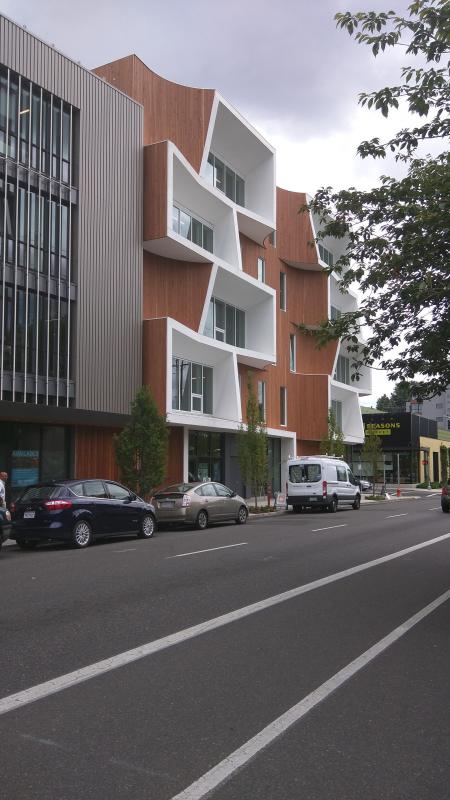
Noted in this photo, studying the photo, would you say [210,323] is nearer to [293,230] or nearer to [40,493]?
[293,230]

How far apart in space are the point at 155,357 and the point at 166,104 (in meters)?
11.2

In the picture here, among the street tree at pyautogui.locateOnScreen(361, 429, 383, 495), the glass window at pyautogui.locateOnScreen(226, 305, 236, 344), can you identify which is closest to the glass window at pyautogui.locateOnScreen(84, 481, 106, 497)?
the glass window at pyautogui.locateOnScreen(226, 305, 236, 344)

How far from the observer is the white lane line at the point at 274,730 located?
3.78m

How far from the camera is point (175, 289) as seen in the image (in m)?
29.6

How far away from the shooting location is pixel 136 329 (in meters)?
26.2

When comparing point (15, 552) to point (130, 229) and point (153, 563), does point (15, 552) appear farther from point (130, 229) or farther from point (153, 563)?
point (130, 229)

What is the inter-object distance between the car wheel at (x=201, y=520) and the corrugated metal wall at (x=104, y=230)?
560cm

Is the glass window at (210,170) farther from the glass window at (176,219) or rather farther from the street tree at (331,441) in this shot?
the street tree at (331,441)

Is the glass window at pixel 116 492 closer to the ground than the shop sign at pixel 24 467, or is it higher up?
closer to the ground

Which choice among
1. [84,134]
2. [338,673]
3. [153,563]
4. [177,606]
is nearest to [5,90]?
[84,134]

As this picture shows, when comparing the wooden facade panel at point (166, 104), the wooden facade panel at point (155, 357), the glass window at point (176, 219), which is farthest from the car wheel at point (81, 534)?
the wooden facade panel at point (166, 104)

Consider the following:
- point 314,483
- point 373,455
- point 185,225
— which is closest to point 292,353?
point 373,455

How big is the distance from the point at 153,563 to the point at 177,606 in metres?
3.96

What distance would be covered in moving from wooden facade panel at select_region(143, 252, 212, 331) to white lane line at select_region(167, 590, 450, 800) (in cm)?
2241
